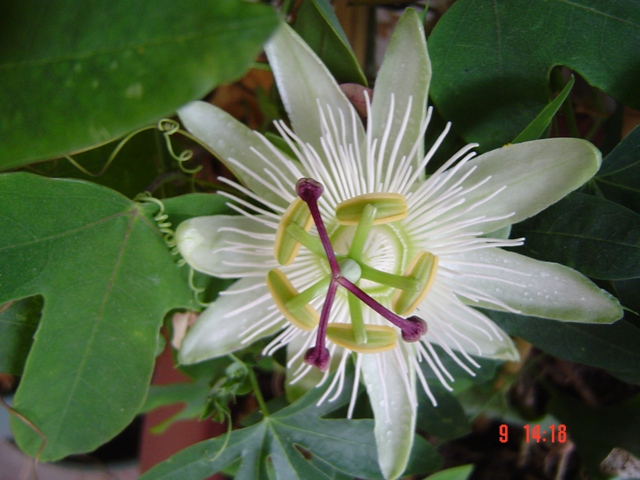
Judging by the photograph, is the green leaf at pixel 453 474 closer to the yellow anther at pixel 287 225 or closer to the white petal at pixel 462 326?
the white petal at pixel 462 326

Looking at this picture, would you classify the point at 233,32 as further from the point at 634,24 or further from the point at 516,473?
the point at 516,473

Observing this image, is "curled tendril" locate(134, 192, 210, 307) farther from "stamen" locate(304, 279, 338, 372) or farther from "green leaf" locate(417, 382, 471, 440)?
"green leaf" locate(417, 382, 471, 440)

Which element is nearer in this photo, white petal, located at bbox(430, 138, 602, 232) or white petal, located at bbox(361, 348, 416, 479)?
white petal, located at bbox(430, 138, 602, 232)

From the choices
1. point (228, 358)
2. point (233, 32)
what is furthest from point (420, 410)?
point (233, 32)

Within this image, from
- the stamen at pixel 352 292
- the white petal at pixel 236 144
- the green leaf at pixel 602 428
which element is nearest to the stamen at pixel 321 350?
the stamen at pixel 352 292

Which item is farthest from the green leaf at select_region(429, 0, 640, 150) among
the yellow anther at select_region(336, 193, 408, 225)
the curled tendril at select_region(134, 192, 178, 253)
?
the curled tendril at select_region(134, 192, 178, 253)

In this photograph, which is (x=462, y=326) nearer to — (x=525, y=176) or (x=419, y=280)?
(x=419, y=280)
